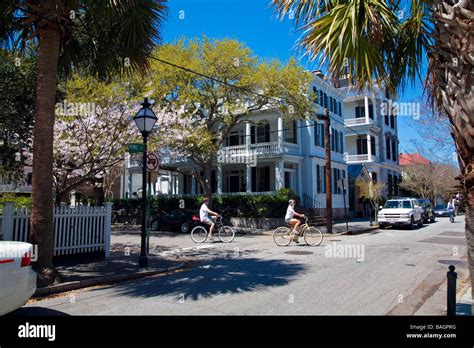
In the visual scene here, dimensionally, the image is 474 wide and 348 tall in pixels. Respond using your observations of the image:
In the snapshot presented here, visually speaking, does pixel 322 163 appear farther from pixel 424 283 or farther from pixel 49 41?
pixel 49 41

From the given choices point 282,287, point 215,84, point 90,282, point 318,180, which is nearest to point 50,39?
point 90,282

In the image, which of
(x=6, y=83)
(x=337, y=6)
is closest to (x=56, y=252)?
(x=6, y=83)

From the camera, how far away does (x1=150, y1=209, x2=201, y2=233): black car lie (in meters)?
21.3

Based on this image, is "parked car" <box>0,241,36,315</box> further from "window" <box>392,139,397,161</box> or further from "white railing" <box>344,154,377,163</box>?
"window" <box>392,139,397,161</box>

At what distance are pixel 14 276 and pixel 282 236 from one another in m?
10.8

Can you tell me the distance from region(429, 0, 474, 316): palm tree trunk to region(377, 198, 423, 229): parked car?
19.6 m

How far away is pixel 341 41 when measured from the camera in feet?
16.6

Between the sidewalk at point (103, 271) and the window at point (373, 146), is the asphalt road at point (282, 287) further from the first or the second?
the window at point (373, 146)

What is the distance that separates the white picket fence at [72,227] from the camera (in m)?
8.53

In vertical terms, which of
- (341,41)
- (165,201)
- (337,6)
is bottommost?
(165,201)

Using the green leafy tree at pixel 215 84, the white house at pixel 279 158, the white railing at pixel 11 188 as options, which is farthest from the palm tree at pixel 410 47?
the white house at pixel 279 158

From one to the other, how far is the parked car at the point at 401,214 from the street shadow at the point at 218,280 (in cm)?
1454
